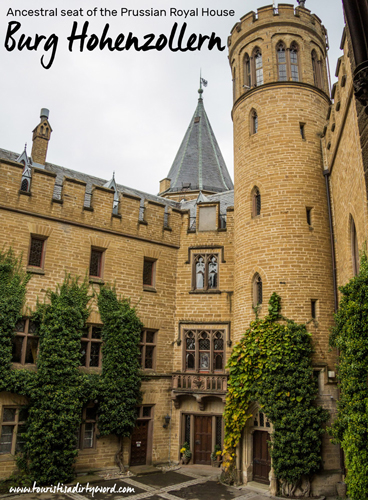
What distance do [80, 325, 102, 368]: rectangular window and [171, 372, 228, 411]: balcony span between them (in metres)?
3.02

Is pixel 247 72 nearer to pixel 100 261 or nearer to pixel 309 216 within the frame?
pixel 309 216

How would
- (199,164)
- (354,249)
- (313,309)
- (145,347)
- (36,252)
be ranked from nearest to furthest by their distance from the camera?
(354,249) < (313,309) < (36,252) < (145,347) < (199,164)

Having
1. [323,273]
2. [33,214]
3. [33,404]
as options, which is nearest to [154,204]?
[33,214]

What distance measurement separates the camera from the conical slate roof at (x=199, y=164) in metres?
29.5

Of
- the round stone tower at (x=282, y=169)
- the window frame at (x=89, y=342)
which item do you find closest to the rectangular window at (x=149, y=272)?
the window frame at (x=89, y=342)

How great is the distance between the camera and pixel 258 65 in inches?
644

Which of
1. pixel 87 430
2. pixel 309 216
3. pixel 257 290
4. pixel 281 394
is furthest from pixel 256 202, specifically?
pixel 87 430

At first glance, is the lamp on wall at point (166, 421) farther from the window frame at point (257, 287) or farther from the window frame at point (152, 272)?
the window frame at point (257, 287)

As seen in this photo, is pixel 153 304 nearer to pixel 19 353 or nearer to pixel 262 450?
pixel 19 353

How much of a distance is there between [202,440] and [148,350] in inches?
146

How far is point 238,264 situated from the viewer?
15320mm

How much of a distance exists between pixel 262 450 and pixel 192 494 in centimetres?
253

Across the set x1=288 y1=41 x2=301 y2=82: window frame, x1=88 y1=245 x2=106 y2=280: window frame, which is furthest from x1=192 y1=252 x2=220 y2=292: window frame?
x1=288 y1=41 x2=301 y2=82: window frame

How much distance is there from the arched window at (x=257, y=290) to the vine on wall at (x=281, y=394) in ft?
2.94
